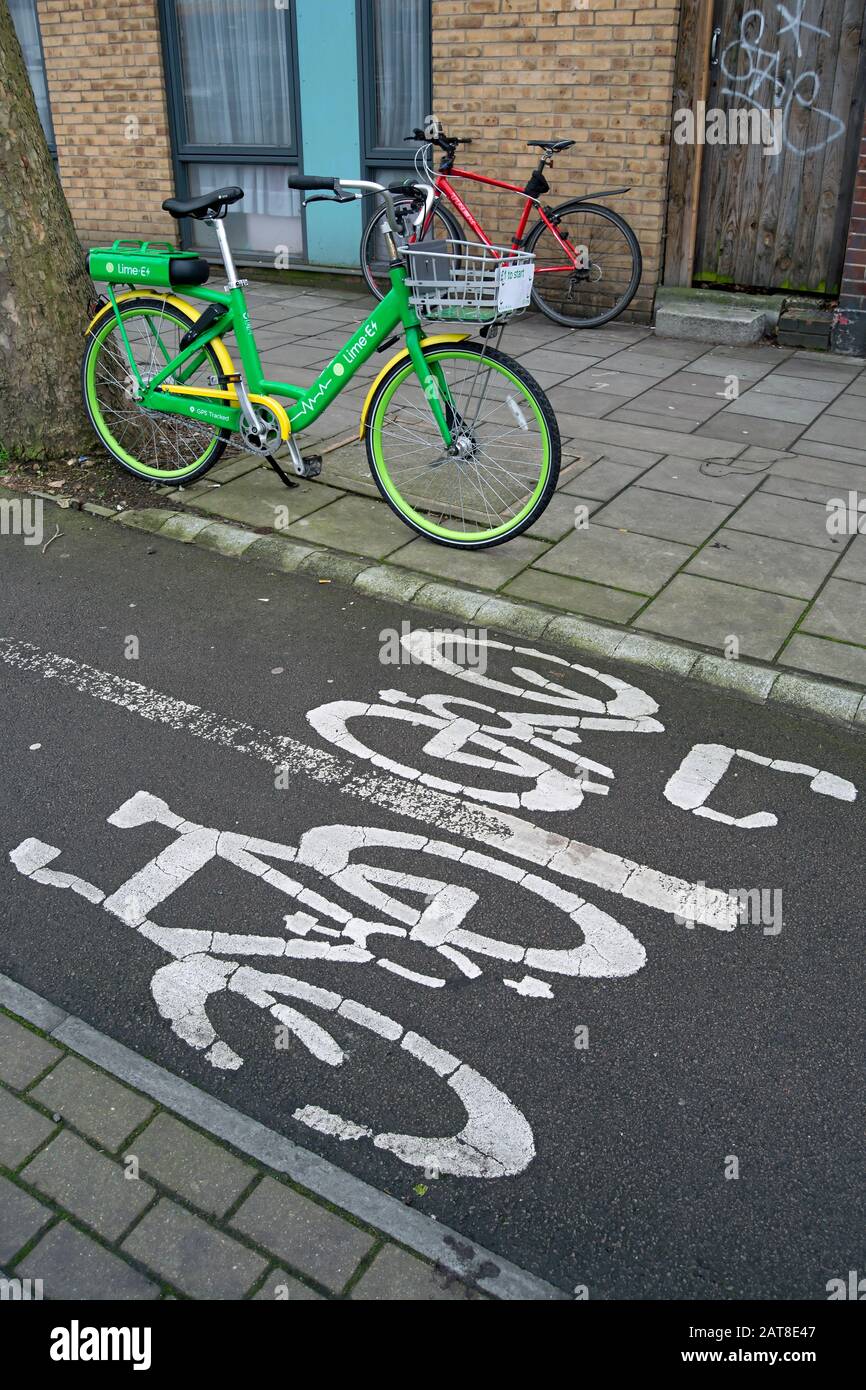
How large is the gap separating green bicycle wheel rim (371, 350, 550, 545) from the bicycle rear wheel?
406cm

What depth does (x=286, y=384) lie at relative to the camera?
19.2 ft

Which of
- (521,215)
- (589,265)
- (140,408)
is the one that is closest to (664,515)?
(140,408)

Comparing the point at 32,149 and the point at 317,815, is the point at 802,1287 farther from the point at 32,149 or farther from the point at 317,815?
the point at 32,149

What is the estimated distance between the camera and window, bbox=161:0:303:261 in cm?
1042

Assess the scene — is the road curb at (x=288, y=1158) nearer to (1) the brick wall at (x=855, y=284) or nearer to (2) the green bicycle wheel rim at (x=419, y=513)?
(2) the green bicycle wheel rim at (x=419, y=513)

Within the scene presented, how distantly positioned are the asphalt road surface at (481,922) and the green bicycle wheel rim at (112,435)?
158 centimetres

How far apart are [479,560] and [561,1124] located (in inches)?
126

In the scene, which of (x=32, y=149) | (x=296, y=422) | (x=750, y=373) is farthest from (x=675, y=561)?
(x=32, y=149)

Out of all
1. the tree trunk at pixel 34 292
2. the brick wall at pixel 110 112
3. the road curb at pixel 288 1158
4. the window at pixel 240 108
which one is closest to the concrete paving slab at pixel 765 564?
the road curb at pixel 288 1158

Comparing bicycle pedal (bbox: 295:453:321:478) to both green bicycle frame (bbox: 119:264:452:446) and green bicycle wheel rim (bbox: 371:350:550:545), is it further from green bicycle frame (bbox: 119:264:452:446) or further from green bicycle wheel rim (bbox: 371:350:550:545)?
green bicycle wheel rim (bbox: 371:350:550:545)

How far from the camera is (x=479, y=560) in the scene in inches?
216

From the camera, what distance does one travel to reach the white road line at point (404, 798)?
3.47m

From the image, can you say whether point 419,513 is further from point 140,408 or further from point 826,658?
point 826,658

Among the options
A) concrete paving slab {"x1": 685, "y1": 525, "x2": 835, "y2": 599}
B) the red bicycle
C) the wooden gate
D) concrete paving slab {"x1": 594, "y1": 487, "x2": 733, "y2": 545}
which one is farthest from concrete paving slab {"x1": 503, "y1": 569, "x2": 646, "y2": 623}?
the wooden gate
